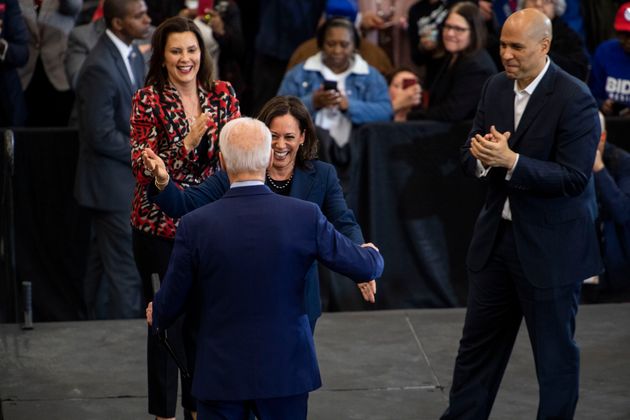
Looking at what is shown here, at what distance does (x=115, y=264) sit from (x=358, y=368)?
1.82 metres

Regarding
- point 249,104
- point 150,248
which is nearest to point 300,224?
point 150,248

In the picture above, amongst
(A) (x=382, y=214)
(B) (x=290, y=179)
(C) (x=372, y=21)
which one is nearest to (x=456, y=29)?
(C) (x=372, y=21)

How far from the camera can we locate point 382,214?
8.62 m

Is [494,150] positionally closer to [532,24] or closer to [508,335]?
[532,24]

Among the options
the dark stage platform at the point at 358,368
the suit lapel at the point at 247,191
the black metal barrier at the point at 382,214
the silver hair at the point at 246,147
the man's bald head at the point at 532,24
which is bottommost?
the dark stage platform at the point at 358,368

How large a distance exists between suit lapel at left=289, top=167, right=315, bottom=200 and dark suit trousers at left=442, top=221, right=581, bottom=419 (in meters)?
0.90

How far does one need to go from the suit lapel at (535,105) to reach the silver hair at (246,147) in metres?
1.41

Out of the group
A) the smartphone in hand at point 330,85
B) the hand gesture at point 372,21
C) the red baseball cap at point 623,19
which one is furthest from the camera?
the hand gesture at point 372,21

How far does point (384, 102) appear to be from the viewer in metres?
8.57

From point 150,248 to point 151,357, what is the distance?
1.68 ft

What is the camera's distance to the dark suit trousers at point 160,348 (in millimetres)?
5801

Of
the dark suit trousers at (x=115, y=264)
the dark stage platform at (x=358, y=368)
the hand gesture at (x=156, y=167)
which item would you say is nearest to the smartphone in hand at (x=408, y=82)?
the dark stage platform at (x=358, y=368)

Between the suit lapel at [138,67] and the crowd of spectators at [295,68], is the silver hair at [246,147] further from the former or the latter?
the suit lapel at [138,67]

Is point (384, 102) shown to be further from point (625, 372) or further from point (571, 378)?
point (571, 378)
